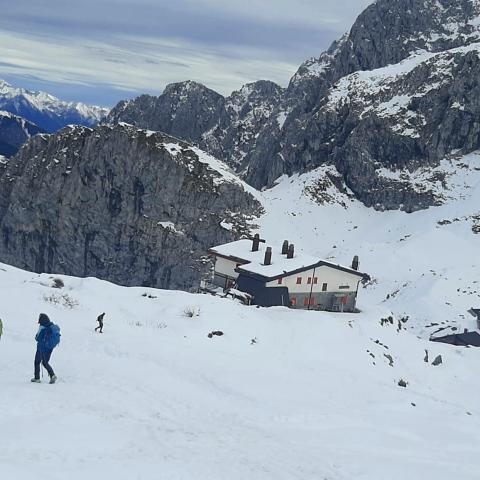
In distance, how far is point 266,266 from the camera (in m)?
47.6

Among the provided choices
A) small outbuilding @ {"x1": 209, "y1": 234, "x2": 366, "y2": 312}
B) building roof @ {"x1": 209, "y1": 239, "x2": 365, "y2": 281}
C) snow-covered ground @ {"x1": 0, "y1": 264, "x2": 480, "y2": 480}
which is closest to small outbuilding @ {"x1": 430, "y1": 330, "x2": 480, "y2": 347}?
small outbuilding @ {"x1": 209, "y1": 234, "x2": 366, "y2": 312}

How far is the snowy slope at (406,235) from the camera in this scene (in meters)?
58.7

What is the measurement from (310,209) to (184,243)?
23056mm

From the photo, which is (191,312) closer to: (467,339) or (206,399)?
(206,399)

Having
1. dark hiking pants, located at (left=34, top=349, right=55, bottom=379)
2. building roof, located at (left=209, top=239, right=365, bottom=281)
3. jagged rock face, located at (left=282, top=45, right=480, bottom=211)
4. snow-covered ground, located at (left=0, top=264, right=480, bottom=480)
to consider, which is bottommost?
snow-covered ground, located at (left=0, top=264, right=480, bottom=480)

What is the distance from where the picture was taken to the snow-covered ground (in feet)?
36.6

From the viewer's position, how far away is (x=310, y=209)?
3915 inches

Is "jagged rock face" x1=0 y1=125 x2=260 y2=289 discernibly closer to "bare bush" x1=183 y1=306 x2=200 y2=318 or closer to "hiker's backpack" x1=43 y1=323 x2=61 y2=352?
"bare bush" x1=183 y1=306 x2=200 y2=318

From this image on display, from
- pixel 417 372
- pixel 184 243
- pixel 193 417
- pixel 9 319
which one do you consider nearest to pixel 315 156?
pixel 184 243

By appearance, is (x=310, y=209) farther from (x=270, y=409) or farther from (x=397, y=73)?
(x=270, y=409)

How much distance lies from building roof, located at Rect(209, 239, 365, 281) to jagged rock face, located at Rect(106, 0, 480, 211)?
173 feet

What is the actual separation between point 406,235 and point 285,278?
46.8m

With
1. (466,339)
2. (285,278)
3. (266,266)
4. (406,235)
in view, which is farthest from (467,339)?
(406,235)

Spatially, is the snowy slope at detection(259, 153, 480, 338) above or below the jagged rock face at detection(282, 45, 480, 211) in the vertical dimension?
below
